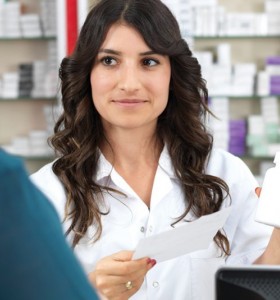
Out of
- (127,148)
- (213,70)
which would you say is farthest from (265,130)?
(127,148)

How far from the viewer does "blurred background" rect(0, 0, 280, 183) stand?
4746 mm

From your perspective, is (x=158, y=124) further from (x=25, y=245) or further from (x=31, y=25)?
(x=31, y=25)

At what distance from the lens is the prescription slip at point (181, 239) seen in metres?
1.29

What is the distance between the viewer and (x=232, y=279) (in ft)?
3.00

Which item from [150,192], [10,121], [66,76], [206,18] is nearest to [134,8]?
[66,76]

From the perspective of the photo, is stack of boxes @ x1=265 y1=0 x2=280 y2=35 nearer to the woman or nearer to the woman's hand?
the woman

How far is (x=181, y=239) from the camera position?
4.39ft

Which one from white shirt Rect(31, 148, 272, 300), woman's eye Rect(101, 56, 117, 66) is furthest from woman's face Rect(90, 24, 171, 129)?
white shirt Rect(31, 148, 272, 300)

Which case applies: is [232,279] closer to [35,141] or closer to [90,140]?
[90,140]

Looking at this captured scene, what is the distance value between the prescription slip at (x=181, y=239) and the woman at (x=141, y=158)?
0.49 m

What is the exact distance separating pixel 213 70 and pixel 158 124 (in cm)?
268

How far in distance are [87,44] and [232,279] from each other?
119 centimetres

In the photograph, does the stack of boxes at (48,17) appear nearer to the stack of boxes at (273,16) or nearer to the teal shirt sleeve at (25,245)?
the stack of boxes at (273,16)

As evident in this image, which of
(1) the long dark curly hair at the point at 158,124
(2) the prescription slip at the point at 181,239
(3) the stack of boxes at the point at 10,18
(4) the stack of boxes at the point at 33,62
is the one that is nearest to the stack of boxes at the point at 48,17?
(4) the stack of boxes at the point at 33,62
